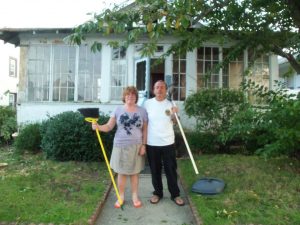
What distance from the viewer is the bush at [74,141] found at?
8789 millimetres

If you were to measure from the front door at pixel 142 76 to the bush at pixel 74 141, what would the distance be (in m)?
2.61

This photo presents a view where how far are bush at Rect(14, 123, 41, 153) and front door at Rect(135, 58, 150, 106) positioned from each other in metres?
3.07

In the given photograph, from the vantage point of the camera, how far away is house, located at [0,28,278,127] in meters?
11.8

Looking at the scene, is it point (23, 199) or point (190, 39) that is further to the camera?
point (190, 39)

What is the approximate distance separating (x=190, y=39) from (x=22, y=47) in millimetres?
5859

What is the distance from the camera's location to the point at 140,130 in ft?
18.4

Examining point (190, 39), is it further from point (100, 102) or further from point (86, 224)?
point (86, 224)

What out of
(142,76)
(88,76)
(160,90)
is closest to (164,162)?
(160,90)

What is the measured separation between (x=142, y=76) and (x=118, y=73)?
0.85m

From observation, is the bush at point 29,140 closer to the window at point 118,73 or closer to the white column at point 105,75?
the white column at point 105,75

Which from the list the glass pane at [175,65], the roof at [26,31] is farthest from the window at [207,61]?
the roof at [26,31]

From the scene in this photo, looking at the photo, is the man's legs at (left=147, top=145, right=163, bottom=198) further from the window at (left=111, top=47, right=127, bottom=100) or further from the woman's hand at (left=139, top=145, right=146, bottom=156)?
the window at (left=111, top=47, right=127, bottom=100)

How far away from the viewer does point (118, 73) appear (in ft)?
39.2

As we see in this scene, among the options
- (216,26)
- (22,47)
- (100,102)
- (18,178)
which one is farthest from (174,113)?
(22,47)
